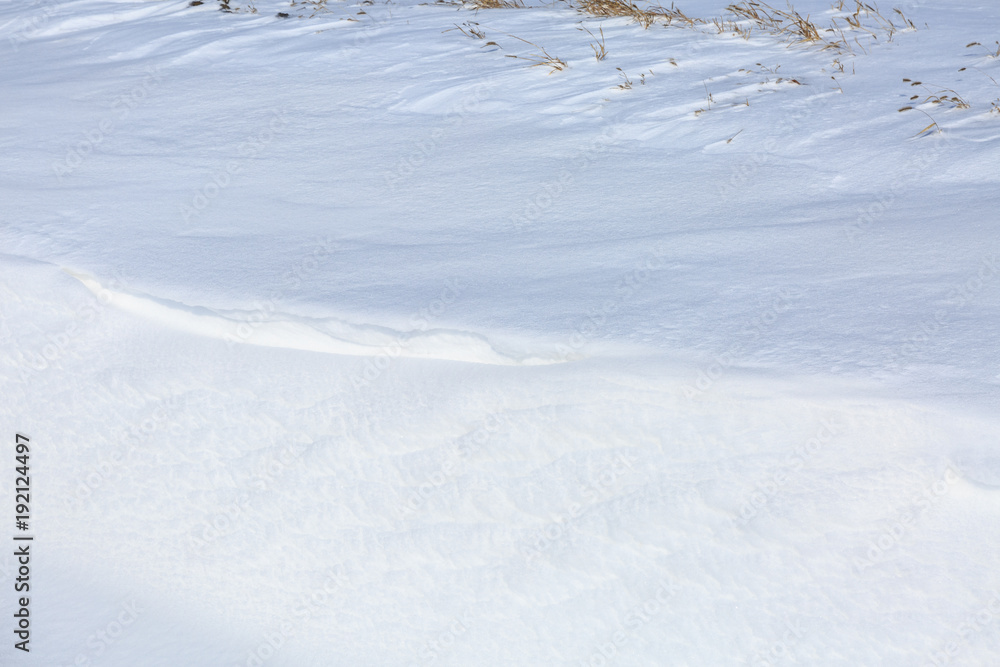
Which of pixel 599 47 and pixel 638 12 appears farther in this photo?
pixel 638 12

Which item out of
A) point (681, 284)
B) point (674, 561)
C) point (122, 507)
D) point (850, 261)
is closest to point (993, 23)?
point (850, 261)

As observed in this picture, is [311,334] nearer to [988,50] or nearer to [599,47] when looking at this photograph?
[599,47]

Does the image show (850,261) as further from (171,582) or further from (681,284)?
(171,582)

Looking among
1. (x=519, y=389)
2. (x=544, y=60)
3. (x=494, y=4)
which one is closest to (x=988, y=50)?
(x=544, y=60)

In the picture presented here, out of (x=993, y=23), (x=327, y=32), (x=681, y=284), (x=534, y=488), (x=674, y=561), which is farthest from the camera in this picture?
(x=327, y=32)

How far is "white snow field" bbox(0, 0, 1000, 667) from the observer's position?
5.93ft

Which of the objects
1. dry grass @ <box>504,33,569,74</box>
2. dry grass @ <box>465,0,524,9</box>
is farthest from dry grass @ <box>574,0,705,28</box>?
dry grass @ <box>504,33,569,74</box>

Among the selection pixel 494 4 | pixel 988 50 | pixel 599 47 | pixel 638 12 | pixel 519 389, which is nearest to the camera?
pixel 519 389

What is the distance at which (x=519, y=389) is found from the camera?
7.13 feet

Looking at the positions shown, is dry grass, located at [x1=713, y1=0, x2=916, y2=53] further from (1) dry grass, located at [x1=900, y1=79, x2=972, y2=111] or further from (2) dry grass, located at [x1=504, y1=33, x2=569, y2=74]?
(2) dry grass, located at [x1=504, y1=33, x2=569, y2=74]

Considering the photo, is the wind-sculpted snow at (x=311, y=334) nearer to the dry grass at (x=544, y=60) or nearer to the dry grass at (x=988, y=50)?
the dry grass at (x=544, y=60)

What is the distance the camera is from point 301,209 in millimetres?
3094

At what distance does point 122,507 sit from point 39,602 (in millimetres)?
285

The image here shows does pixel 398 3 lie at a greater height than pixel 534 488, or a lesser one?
greater
